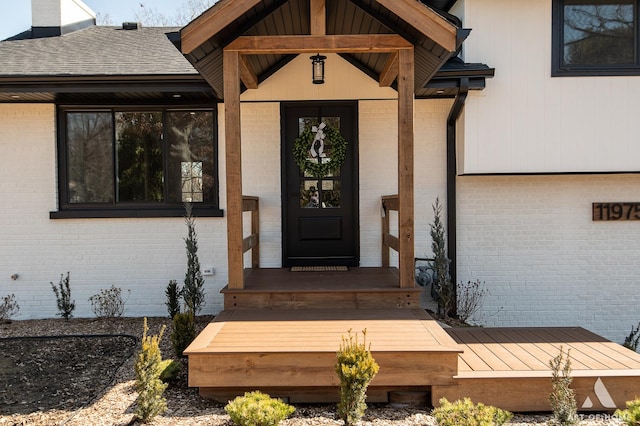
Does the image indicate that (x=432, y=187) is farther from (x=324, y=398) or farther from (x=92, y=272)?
(x=92, y=272)

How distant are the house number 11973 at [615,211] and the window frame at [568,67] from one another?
5.13 feet

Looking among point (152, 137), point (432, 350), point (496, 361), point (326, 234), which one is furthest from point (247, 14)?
point (496, 361)

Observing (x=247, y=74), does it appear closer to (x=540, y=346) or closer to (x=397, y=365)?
(x=397, y=365)

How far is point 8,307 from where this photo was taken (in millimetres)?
6414

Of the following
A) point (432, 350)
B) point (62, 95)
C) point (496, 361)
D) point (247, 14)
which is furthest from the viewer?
point (62, 95)

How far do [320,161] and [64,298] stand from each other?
3.61 m

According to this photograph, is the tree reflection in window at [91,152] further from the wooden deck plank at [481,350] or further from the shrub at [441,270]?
the wooden deck plank at [481,350]

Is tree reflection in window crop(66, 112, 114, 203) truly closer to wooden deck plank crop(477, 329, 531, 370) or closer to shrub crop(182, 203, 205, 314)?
shrub crop(182, 203, 205, 314)

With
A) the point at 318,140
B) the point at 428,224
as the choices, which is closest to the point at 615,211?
the point at 428,224

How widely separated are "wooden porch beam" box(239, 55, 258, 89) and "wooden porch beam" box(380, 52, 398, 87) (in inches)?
59.8

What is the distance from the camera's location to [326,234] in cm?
660

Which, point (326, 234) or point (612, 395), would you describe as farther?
point (326, 234)

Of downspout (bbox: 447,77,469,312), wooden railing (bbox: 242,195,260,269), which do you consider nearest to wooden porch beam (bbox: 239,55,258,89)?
wooden railing (bbox: 242,195,260,269)

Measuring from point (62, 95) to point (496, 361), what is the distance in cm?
556
